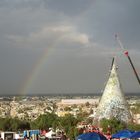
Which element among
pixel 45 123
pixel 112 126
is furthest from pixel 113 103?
pixel 112 126

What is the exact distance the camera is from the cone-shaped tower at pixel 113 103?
5812 cm

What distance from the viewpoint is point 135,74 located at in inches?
1741

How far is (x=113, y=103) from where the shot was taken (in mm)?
58906

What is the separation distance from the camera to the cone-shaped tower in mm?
58125

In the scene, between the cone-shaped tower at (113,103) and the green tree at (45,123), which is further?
the green tree at (45,123)

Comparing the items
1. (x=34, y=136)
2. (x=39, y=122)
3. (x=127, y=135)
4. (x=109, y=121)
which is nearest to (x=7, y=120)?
(x=39, y=122)

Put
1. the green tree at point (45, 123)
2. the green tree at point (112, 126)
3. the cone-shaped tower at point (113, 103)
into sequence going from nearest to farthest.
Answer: the green tree at point (112, 126), the cone-shaped tower at point (113, 103), the green tree at point (45, 123)

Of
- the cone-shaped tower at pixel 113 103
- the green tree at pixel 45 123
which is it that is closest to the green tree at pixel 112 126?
the cone-shaped tower at pixel 113 103

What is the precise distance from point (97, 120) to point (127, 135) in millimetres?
27207

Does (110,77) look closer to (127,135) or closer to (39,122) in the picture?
(39,122)

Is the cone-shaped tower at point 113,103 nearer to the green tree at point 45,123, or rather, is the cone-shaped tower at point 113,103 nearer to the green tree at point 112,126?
the green tree at point 45,123

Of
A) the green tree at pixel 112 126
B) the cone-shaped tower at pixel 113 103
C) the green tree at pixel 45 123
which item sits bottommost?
the green tree at pixel 112 126

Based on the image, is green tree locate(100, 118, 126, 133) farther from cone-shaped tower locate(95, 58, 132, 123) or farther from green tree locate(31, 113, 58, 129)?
green tree locate(31, 113, 58, 129)

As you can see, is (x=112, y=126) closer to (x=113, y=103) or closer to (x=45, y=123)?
(x=113, y=103)
